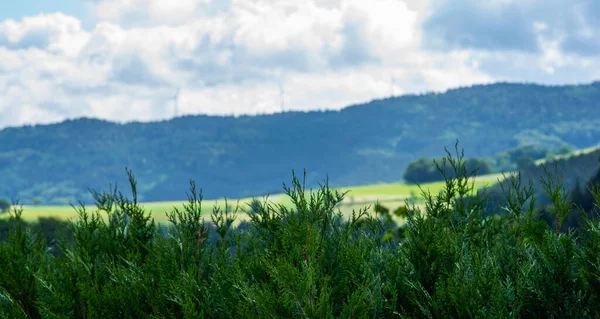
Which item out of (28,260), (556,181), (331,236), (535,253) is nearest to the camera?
(535,253)

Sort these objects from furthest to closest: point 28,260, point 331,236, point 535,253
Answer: point 28,260, point 331,236, point 535,253

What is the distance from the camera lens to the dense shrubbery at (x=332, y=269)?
4.30 m

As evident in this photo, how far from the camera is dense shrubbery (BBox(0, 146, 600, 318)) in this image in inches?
169

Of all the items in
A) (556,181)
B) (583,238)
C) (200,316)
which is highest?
(556,181)

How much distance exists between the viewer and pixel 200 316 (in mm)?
4664

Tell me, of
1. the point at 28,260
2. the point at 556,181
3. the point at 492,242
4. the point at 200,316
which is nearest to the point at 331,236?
the point at 200,316

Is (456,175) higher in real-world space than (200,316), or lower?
higher

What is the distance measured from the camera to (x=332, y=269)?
17.0ft

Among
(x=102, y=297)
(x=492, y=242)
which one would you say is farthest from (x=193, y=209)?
(x=492, y=242)

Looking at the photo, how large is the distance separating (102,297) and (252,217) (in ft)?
4.66

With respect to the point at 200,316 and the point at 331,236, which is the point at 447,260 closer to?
the point at 331,236

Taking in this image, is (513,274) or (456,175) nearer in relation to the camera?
(513,274)

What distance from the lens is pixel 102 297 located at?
5473 millimetres

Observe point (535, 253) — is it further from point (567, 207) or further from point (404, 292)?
point (404, 292)
